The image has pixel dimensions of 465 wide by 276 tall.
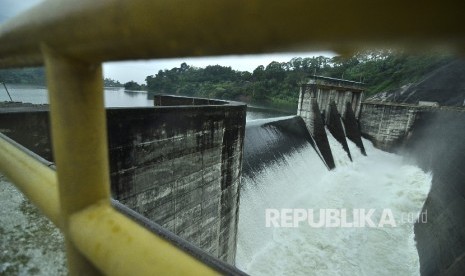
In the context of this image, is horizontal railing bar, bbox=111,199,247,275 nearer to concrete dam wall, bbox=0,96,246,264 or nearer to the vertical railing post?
the vertical railing post

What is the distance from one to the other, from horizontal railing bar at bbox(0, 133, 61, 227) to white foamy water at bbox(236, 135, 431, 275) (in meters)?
6.11

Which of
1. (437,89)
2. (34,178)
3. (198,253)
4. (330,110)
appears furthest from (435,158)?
(34,178)

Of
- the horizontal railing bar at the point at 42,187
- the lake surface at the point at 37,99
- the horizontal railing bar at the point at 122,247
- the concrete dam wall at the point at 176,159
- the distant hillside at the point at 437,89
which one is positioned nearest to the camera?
the horizontal railing bar at the point at 122,247

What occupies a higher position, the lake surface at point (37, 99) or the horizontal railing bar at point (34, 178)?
the horizontal railing bar at point (34, 178)

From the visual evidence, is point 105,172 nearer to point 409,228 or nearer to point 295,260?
point 295,260

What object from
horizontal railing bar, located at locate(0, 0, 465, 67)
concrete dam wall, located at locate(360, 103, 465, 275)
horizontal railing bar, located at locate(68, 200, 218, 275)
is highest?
horizontal railing bar, located at locate(0, 0, 465, 67)

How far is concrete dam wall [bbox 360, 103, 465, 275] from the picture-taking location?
621 centimetres

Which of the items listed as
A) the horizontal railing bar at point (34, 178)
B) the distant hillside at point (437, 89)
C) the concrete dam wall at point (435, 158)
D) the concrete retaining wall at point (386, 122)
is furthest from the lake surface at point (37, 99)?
the horizontal railing bar at point (34, 178)

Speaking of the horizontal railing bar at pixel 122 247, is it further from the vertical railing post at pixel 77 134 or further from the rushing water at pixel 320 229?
the rushing water at pixel 320 229

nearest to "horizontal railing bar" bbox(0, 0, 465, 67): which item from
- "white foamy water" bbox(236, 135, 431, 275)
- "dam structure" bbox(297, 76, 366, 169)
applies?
"white foamy water" bbox(236, 135, 431, 275)

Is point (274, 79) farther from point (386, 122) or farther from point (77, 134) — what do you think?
point (77, 134)

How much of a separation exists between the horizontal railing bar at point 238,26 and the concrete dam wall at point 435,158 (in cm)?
688

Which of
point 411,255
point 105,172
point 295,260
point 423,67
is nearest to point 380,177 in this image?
point 411,255

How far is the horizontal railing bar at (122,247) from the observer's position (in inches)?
14.2
